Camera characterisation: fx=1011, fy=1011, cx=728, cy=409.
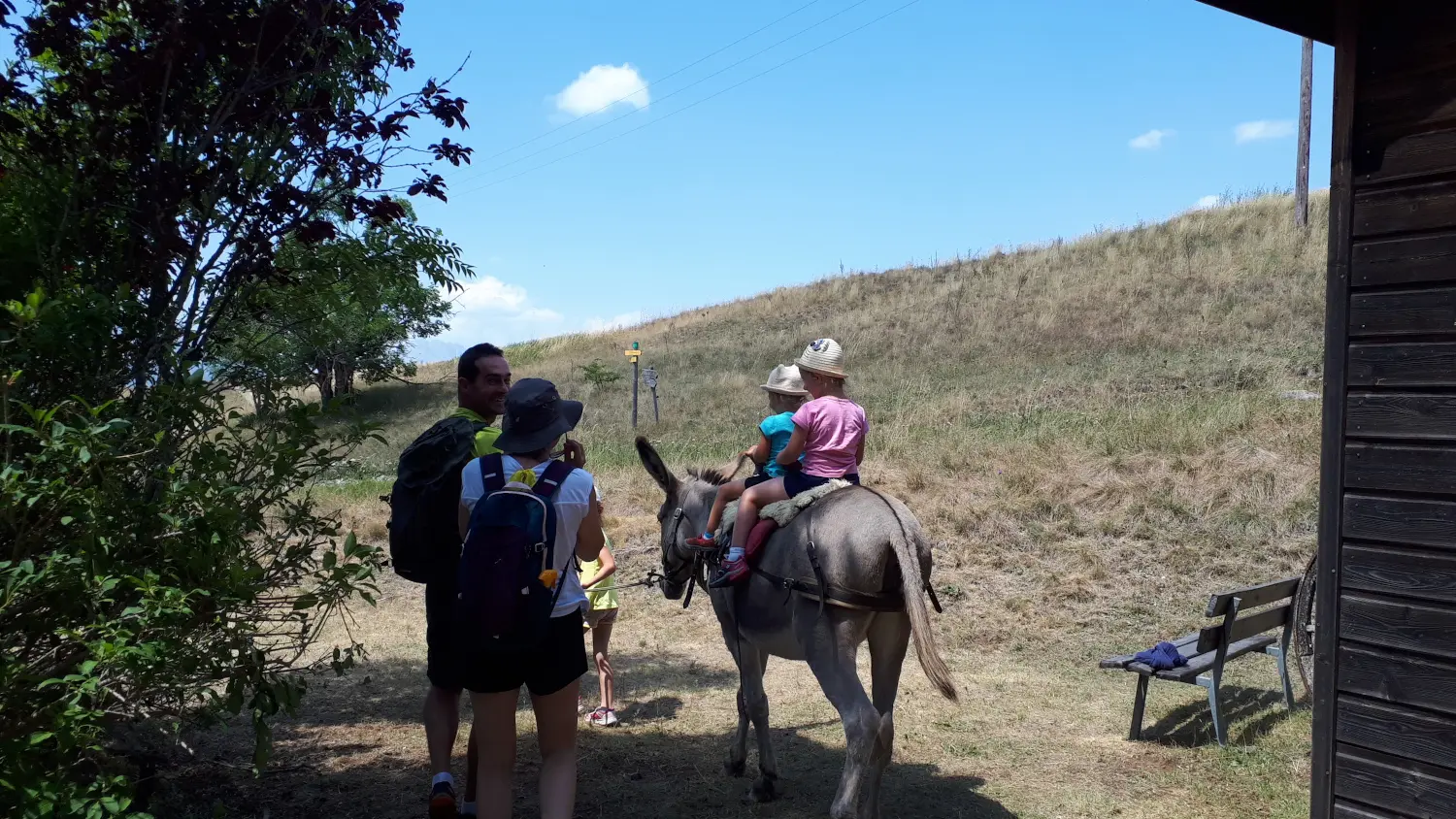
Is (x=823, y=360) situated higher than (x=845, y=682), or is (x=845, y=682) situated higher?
(x=823, y=360)

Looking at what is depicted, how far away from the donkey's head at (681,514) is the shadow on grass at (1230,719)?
3.15 m

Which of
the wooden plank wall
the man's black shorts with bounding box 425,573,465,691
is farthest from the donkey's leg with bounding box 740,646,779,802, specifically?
the wooden plank wall

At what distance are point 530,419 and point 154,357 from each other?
1630 millimetres

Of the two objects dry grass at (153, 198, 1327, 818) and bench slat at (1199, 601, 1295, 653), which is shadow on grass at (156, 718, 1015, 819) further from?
bench slat at (1199, 601, 1295, 653)

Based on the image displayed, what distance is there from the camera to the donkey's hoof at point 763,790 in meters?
5.45

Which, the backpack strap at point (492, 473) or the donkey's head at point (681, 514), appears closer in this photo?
the backpack strap at point (492, 473)

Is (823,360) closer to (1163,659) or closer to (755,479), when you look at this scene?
(755,479)

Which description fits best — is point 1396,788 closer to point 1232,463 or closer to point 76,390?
point 76,390

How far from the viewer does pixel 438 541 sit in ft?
14.5

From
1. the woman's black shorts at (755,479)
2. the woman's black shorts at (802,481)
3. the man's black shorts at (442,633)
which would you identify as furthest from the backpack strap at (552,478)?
the woman's black shorts at (755,479)

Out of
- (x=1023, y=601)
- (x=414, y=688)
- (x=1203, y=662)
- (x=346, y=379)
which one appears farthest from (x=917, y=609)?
(x=1023, y=601)

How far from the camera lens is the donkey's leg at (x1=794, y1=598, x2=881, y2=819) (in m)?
4.60

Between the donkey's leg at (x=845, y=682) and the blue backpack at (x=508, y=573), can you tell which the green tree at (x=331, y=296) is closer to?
the blue backpack at (x=508, y=573)

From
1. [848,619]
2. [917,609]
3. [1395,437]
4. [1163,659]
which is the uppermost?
[1395,437]
